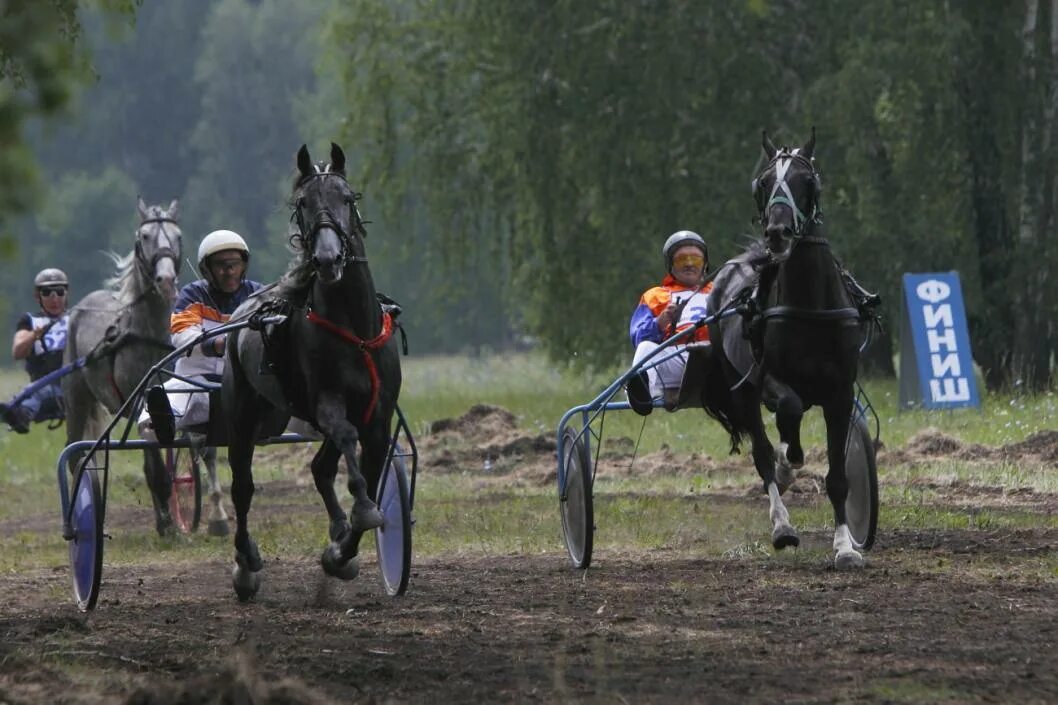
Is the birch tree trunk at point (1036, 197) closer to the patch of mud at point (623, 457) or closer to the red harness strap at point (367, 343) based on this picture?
the patch of mud at point (623, 457)

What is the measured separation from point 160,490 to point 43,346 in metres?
4.01

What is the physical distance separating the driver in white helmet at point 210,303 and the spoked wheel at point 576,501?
1.83 m

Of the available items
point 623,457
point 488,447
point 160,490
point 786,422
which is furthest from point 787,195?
point 488,447

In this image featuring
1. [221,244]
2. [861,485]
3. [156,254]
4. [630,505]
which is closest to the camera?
[861,485]

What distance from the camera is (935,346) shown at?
60.1 ft

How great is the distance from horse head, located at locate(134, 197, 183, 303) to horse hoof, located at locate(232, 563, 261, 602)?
3.32 meters

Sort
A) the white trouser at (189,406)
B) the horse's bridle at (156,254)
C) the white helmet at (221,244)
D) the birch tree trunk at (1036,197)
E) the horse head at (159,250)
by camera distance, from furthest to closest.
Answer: the birch tree trunk at (1036,197)
the horse's bridle at (156,254)
the horse head at (159,250)
the white helmet at (221,244)
the white trouser at (189,406)

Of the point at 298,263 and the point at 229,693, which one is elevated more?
the point at 298,263

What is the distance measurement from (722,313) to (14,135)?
4.91 m


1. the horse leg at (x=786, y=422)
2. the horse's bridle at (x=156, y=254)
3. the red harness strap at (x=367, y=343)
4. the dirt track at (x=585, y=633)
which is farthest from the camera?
the horse's bridle at (x=156, y=254)

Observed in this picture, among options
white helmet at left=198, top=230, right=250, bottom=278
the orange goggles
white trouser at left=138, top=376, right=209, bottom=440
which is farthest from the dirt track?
white helmet at left=198, top=230, right=250, bottom=278

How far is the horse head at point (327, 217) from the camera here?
25.9 ft

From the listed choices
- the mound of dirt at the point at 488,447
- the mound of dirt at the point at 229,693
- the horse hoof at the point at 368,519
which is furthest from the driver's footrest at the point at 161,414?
the mound of dirt at the point at 488,447

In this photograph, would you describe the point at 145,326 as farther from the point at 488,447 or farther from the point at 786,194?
the point at 488,447
